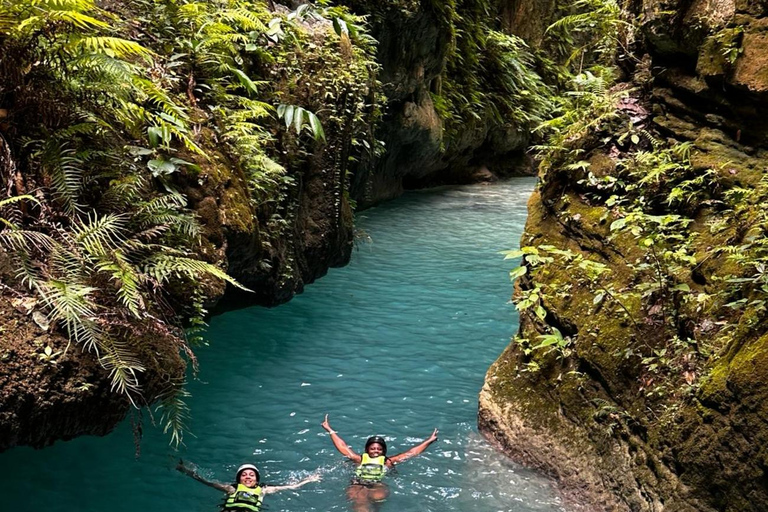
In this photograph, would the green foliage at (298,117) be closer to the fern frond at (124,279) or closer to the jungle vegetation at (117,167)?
the jungle vegetation at (117,167)

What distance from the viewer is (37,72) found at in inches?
184

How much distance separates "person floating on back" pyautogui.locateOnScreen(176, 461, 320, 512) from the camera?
204 inches

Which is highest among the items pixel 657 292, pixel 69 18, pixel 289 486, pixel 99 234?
pixel 69 18

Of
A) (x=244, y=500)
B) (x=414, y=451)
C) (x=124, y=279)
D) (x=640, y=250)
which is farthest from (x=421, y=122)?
(x=124, y=279)

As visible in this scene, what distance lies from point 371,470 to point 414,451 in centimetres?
64

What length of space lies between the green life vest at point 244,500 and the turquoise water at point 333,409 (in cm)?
22

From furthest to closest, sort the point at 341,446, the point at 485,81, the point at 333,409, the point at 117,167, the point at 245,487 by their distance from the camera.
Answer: the point at 485,81 < the point at 333,409 < the point at 341,446 < the point at 245,487 < the point at 117,167

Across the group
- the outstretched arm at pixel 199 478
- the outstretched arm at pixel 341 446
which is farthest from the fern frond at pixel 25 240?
the outstretched arm at pixel 341 446

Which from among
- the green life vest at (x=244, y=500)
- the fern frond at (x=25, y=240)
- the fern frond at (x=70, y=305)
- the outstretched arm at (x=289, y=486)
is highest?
the fern frond at (x=25, y=240)

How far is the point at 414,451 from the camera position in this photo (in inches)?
Result: 249

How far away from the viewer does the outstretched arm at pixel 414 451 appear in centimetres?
620

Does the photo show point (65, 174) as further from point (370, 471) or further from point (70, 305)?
point (370, 471)

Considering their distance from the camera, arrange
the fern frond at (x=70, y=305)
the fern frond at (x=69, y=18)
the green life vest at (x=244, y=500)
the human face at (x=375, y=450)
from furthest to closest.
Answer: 1. the human face at (x=375, y=450)
2. the green life vest at (x=244, y=500)
3. the fern frond at (x=69, y=18)
4. the fern frond at (x=70, y=305)

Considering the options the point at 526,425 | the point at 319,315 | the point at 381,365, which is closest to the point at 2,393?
the point at 526,425
